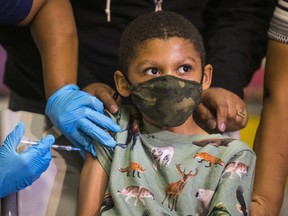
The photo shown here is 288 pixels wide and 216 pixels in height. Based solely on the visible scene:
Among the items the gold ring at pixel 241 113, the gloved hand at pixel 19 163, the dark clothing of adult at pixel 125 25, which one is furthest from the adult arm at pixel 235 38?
the gloved hand at pixel 19 163

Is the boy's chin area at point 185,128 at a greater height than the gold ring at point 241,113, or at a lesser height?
lesser

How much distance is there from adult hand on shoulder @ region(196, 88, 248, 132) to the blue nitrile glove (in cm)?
26

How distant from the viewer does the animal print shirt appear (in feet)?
4.72

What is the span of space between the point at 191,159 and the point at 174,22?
1.21 feet

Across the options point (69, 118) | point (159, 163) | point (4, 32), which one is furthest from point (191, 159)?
point (4, 32)

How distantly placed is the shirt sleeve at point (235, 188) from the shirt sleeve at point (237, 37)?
0.40 m

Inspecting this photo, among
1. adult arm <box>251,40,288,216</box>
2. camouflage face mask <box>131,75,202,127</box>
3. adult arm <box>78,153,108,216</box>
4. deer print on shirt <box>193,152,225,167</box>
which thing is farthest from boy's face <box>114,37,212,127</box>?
adult arm <box>251,40,288,216</box>

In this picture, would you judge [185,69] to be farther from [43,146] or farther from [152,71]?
[43,146]

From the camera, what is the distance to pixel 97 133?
62.1 inches

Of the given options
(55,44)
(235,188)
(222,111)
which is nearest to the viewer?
(235,188)

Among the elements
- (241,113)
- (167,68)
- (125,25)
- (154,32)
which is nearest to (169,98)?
(167,68)

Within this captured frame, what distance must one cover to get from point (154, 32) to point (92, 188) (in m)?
0.45

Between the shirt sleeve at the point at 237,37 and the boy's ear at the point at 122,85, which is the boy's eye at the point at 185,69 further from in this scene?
the shirt sleeve at the point at 237,37

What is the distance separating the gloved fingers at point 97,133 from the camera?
5.17 feet
